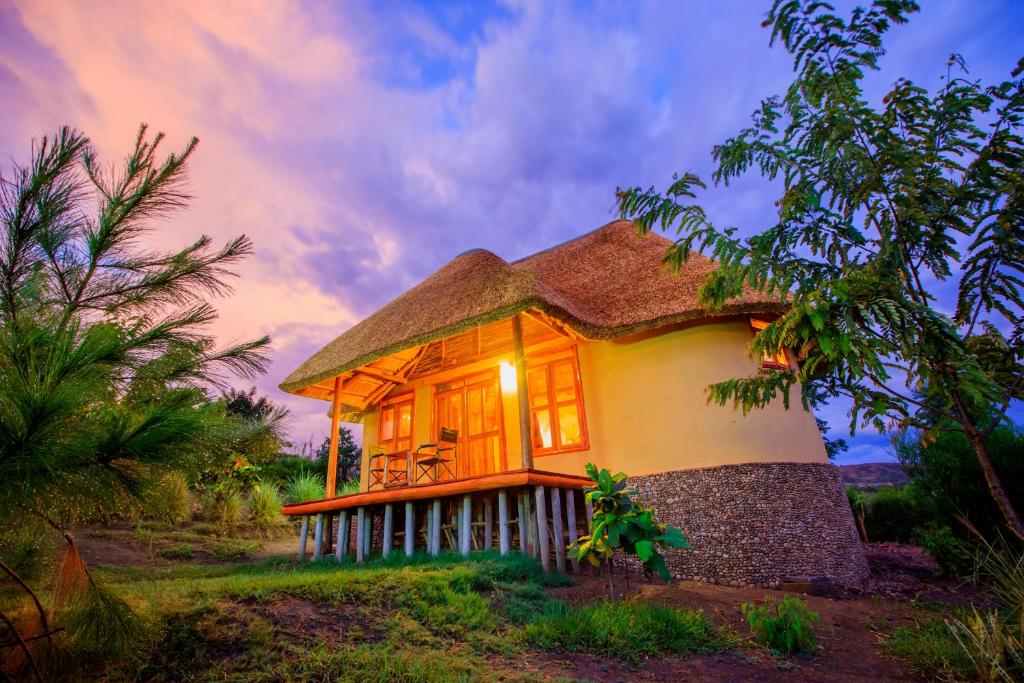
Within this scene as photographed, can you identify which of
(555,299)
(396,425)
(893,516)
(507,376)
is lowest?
(893,516)

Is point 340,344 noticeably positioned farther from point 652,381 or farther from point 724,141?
point 724,141

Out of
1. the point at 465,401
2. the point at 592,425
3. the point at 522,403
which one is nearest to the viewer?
the point at 522,403

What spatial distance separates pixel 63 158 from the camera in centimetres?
207

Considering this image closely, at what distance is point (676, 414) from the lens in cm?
639

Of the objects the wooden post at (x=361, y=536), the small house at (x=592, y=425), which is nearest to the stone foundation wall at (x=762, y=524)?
the small house at (x=592, y=425)

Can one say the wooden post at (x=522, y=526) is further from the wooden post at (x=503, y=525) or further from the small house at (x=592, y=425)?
the wooden post at (x=503, y=525)

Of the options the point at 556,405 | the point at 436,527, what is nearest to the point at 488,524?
the point at 436,527

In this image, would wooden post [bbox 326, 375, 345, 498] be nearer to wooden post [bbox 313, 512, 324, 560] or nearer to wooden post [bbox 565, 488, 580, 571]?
wooden post [bbox 313, 512, 324, 560]

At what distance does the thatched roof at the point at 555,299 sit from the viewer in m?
6.17

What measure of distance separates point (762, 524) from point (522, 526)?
277cm

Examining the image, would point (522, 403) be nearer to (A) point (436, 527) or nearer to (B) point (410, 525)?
(A) point (436, 527)

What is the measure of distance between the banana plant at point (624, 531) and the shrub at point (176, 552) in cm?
717

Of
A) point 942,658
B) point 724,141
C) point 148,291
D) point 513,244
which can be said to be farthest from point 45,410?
point 513,244

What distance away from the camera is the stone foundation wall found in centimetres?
537
